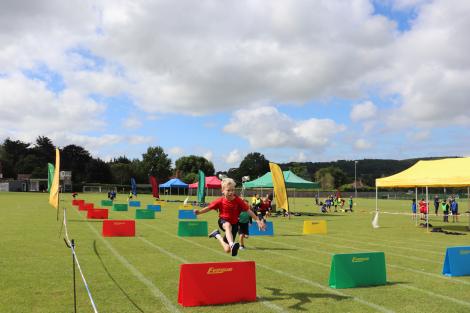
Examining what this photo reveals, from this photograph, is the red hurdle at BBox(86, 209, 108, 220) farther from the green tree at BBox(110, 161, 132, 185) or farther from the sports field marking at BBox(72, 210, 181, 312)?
the green tree at BBox(110, 161, 132, 185)

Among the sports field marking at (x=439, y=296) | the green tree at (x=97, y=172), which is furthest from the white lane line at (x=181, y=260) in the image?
the green tree at (x=97, y=172)

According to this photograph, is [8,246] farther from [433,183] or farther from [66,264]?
[433,183]

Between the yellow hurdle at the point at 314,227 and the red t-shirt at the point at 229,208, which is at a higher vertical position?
the red t-shirt at the point at 229,208

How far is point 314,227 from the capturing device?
68.5ft

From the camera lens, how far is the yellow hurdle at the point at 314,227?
2062cm

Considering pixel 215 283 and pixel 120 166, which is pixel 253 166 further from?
pixel 215 283

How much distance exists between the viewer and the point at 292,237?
19.1 m

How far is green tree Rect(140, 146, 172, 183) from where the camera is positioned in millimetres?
143625

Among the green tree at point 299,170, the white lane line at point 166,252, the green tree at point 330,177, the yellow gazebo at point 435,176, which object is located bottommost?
the white lane line at point 166,252

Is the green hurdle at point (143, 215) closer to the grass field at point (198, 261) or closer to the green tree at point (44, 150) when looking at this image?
the grass field at point (198, 261)

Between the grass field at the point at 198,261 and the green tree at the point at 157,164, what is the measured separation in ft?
415

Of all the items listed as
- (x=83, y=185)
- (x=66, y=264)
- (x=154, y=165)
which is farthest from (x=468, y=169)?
(x=154, y=165)

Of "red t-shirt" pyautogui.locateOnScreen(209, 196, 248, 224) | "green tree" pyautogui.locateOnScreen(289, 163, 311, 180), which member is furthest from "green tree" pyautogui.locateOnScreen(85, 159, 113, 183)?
"red t-shirt" pyautogui.locateOnScreen(209, 196, 248, 224)

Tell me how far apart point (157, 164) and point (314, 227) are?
415 feet
